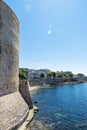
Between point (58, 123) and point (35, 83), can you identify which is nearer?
point (58, 123)

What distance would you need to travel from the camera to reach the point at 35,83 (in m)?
110

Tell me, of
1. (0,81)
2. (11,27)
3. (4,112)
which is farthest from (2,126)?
(11,27)

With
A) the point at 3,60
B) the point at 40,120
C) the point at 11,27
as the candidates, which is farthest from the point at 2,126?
the point at 11,27

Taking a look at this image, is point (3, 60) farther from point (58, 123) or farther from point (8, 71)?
point (58, 123)

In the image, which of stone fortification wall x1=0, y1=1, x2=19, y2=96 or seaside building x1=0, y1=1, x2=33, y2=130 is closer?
seaside building x1=0, y1=1, x2=33, y2=130

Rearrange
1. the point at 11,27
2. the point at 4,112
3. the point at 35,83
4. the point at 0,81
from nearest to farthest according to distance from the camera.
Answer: the point at 4,112, the point at 0,81, the point at 11,27, the point at 35,83

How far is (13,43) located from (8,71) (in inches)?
154

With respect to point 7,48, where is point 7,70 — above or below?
below

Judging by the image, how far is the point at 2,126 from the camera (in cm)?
1516

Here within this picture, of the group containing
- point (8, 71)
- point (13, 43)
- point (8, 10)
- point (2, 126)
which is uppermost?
point (8, 10)

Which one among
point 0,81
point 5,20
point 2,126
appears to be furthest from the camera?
point 5,20

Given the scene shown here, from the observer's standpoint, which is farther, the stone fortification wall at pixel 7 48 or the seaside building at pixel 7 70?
the stone fortification wall at pixel 7 48

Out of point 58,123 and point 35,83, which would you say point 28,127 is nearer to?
point 58,123

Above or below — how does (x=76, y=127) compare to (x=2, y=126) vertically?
below
